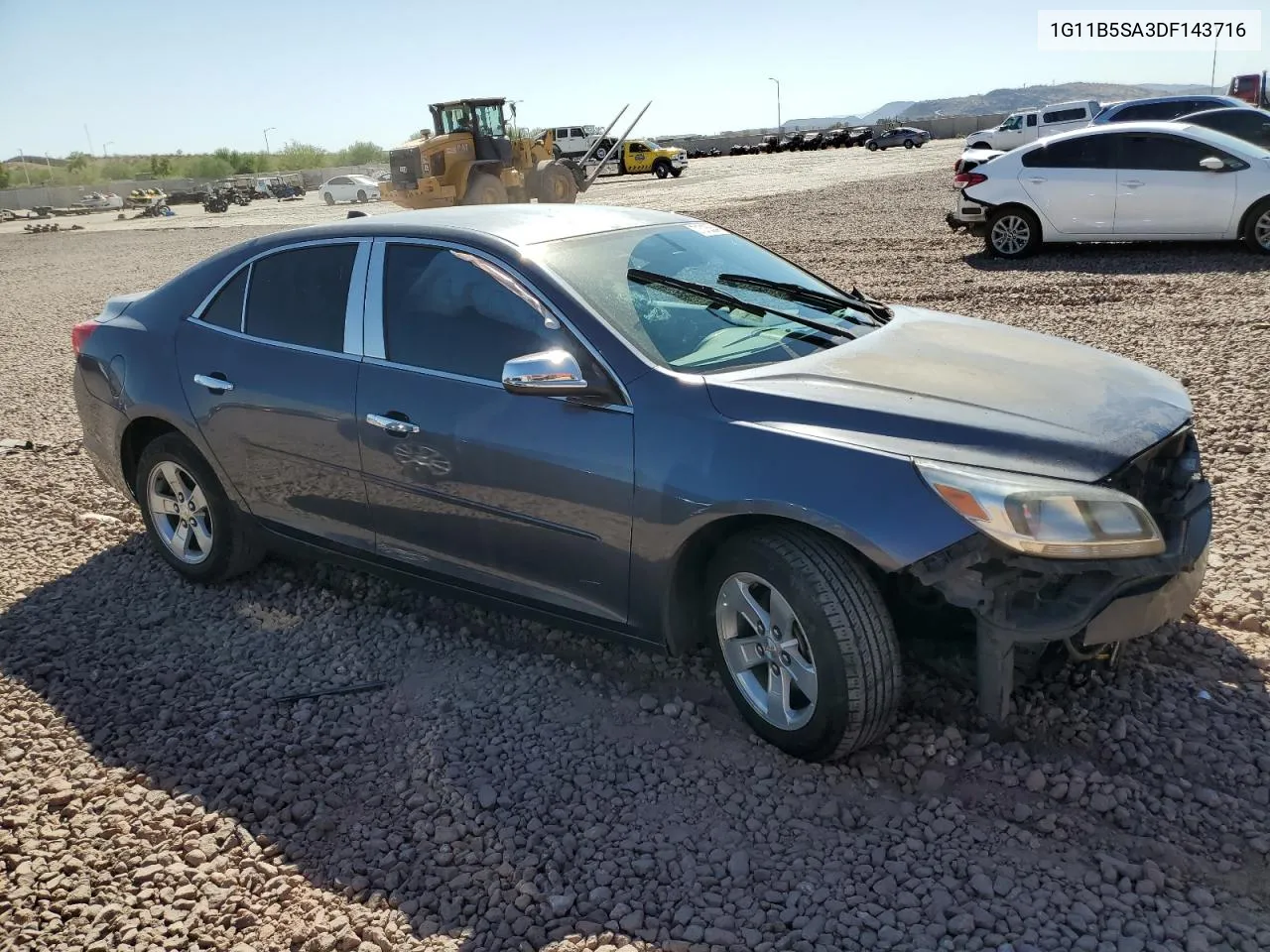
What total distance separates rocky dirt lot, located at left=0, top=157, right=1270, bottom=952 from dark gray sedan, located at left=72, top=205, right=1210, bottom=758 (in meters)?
0.30

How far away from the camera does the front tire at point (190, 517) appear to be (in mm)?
4676

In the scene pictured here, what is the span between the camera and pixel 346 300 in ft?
13.5

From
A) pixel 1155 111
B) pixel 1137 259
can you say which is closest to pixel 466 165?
pixel 1155 111

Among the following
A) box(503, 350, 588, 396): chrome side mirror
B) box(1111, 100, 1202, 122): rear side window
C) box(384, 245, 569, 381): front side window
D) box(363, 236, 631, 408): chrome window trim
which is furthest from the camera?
box(1111, 100, 1202, 122): rear side window

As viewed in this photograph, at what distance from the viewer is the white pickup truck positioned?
32531mm

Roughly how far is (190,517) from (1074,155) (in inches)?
432

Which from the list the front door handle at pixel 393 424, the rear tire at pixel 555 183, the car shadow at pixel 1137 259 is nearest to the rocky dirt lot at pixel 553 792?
the front door handle at pixel 393 424

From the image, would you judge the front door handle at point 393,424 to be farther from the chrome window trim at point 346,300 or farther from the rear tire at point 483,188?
the rear tire at point 483,188

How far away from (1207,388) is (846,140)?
6341cm

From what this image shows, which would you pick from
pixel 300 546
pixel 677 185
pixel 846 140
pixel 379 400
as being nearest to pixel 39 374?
pixel 300 546

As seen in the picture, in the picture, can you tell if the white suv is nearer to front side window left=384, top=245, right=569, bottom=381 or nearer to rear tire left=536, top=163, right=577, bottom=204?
front side window left=384, top=245, right=569, bottom=381

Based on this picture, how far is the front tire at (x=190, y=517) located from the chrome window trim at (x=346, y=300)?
0.61m

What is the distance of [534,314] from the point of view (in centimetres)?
359

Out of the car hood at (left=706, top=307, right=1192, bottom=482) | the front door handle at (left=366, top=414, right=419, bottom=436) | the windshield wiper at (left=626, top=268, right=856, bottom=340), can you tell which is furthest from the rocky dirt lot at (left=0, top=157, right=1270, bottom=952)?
the windshield wiper at (left=626, top=268, right=856, bottom=340)
